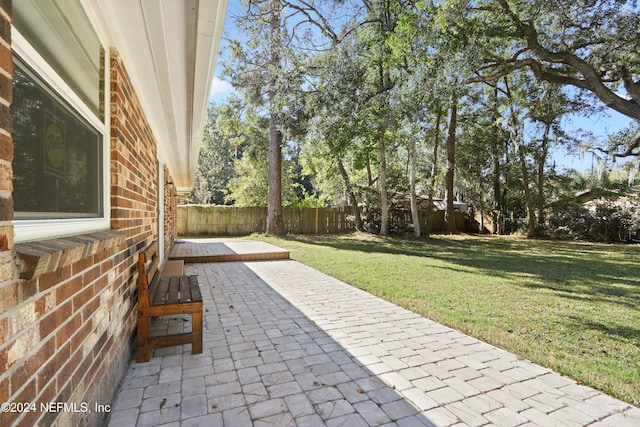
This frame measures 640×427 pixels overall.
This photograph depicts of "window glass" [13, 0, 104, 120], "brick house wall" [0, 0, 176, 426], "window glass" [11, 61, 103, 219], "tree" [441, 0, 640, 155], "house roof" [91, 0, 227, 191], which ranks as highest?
"tree" [441, 0, 640, 155]

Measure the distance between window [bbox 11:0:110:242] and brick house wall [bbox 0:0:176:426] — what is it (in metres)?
0.12

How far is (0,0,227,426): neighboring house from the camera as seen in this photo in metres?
1.03

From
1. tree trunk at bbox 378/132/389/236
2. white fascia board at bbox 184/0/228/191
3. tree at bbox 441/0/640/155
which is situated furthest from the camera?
tree trunk at bbox 378/132/389/236

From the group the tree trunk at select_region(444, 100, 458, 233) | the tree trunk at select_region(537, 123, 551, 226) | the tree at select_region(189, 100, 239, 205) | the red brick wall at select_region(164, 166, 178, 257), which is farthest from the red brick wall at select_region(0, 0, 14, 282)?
the tree at select_region(189, 100, 239, 205)

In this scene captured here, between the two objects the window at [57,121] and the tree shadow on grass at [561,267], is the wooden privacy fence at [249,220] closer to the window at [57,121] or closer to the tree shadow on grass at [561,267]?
the tree shadow on grass at [561,267]

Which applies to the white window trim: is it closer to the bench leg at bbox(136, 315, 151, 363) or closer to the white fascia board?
the white fascia board

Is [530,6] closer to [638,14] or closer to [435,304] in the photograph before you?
[638,14]

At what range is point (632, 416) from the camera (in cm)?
215

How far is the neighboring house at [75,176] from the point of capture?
1027mm

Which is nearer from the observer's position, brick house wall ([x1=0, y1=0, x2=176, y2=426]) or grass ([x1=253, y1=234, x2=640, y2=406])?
brick house wall ([x1=0, y1=0, x2=176, y2=426])

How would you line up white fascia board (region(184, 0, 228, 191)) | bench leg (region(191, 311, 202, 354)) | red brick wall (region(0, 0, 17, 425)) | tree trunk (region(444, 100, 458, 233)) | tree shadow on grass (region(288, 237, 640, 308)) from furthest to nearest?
tree trunk (region(444, 100, 458, 233)) → tree shadow on grass (region(288, 237, 640, 308)) → bench leg (region(191, 311, 202, 354)) → white fascia board (region(184, 0, 228, 191)) → red brick wall (region(0, 0, 17, 425))

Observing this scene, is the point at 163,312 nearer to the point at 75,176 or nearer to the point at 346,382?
the point at 75,176

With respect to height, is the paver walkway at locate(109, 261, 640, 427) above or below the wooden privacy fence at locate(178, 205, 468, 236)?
below

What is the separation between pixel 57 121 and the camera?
1563mm
